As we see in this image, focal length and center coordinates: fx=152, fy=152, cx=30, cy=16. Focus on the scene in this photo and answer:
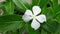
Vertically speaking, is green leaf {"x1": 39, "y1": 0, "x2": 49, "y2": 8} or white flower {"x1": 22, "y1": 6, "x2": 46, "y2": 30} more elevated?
green leaf {"x1": 39, "y1": 0, "x2": 49, "y2": 8}

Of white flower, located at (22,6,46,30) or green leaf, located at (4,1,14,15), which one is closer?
white flower, located at (22,6,46,30)

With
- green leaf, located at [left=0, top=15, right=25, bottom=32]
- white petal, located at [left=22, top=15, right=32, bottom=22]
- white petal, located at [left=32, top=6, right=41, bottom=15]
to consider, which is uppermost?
white petal, located at [left=32, top=6, right=41, bottom=15]

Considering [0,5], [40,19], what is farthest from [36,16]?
[0,5]

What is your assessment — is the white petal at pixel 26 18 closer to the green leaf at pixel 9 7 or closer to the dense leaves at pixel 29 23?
the dense leaves at pixel 29 23

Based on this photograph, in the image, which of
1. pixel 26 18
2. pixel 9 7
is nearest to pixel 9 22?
pixel 26 18

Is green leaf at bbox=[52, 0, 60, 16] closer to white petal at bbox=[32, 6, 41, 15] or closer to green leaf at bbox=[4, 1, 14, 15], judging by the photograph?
white petal at bbox=[32, 6, 41, 15]

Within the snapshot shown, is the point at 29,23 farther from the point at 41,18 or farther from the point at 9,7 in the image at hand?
the point at 9,7

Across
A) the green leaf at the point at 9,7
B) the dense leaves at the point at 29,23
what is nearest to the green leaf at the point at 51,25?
the dense leaves at the point at 29,23

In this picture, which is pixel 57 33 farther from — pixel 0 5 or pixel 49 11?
pixel 0 5

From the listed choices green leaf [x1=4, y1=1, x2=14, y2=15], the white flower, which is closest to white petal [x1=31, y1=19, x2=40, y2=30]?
the white flower
